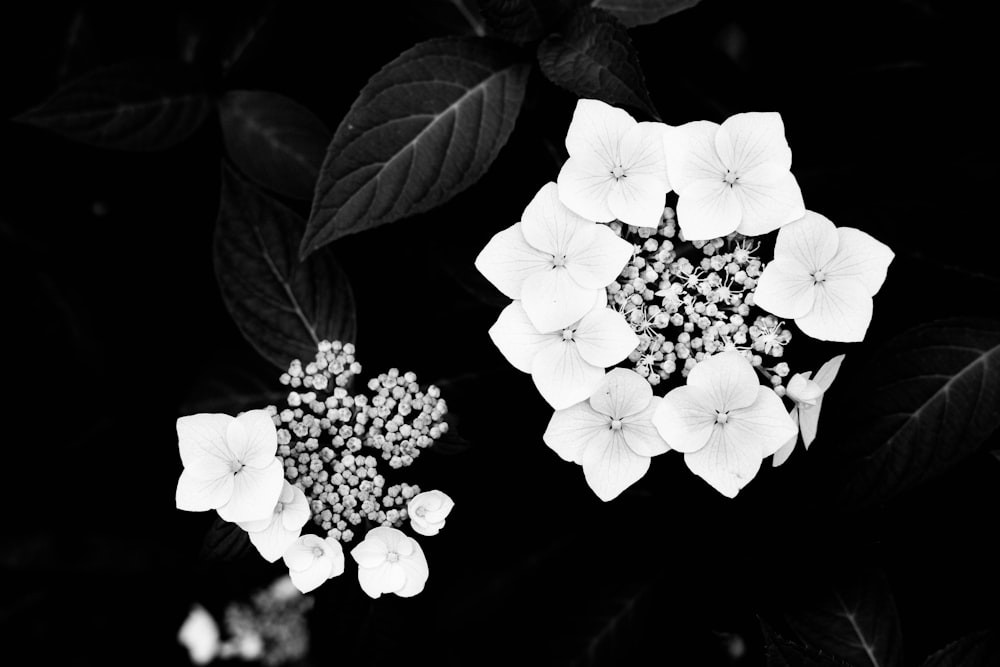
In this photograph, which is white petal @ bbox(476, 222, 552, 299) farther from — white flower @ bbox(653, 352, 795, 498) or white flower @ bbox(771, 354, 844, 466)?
white flower @ bbox(771, 354, 844, 466)

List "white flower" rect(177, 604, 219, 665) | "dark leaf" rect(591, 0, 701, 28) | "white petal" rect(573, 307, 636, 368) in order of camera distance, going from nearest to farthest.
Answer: "white petal" rect(573, 307, 636, 368)
"dark leaf" rect(591, 0, 701, 28)
"white flower" rect(177, 604, 219, 665)

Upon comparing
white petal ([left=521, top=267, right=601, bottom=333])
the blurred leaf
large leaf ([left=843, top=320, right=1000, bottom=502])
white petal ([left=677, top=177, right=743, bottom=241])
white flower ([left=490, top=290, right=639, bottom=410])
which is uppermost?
white petal ([left=677, top=177, right=743, bottom=241])

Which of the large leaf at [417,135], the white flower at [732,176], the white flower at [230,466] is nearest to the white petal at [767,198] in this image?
the white flower at [732,176]

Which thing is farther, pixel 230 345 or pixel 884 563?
pixel 230 345

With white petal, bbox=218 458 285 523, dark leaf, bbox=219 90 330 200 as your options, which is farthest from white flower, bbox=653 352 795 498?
dark leaf, bbox=219 90 330 200

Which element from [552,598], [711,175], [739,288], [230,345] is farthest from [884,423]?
[230,345]

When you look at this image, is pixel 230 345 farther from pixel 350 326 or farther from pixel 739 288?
pixel 739 288

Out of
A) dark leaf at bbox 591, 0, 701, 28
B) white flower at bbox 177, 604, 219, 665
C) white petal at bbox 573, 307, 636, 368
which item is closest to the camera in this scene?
white petal at bbox 573, 307, 636, 368

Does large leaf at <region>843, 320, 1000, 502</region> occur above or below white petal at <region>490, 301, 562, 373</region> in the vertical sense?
below
